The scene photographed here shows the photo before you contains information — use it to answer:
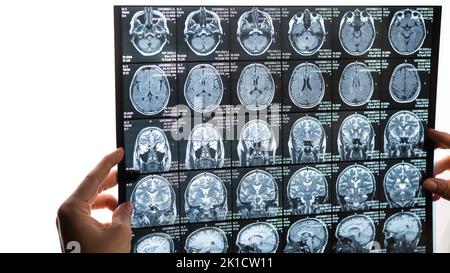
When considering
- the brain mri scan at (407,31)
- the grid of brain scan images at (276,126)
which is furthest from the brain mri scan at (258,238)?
the brain mri scan at (407,31)

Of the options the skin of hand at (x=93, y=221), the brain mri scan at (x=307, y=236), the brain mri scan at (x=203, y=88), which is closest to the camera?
the skin of hand at (x=93, y=221)

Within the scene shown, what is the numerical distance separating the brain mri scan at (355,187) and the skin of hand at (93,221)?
625 mm

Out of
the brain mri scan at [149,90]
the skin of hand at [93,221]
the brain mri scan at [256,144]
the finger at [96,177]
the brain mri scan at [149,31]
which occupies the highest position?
the brain mri scan at [149,31]

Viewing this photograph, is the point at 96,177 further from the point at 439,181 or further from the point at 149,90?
the point at 439,181

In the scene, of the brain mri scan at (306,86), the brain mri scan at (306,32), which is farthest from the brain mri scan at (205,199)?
the brain mri scan at (306,32)

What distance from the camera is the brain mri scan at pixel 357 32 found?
1.44 metres

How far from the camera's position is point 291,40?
1406 mm

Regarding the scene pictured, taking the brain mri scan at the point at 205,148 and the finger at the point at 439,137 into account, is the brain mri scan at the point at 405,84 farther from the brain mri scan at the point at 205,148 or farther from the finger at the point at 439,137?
the brain mri scan at the point at 205,148

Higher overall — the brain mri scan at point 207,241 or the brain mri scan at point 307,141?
the brain mri scan at point 307,141

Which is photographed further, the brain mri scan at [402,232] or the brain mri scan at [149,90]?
the brain mri scan at [402,232]

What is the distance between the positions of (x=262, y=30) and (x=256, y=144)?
1.05ft

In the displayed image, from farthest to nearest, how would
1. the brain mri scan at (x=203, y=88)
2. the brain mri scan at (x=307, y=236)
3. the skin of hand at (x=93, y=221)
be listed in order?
the brain mri scan at (x=307, y=236)
the brain mri scan at (x=203, y=88)
the skin of hand at (x=93, y=221)
